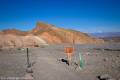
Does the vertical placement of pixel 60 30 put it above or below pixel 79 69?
above

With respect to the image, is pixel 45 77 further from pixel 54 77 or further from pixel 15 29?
pixel 15 29

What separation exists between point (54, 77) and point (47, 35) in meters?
86.5

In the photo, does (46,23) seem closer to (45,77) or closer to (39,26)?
(39,26)

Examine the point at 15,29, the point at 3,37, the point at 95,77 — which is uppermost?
the point at 15,29

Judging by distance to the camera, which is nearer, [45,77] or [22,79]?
[22,79]

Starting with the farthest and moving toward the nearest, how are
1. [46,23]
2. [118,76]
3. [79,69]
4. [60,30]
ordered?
[46,23]
[60,30]
[79,69]
[118,76]

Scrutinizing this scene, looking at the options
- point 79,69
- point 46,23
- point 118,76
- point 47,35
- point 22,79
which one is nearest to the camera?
point 22,79

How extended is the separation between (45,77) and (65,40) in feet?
298

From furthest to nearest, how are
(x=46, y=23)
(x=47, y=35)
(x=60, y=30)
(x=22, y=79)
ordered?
1. (x=46, y=23)
2. (x=60, y=30)
3. (x=47, y=35)
4. (x=22, y=79)

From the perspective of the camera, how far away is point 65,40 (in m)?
104

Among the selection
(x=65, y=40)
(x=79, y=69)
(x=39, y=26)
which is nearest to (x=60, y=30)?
(x=65, y=40)

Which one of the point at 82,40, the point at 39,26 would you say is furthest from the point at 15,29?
the point at 82,40

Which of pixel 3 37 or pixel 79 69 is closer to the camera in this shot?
pixel 79 69

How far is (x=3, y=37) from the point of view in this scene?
45.8 m
